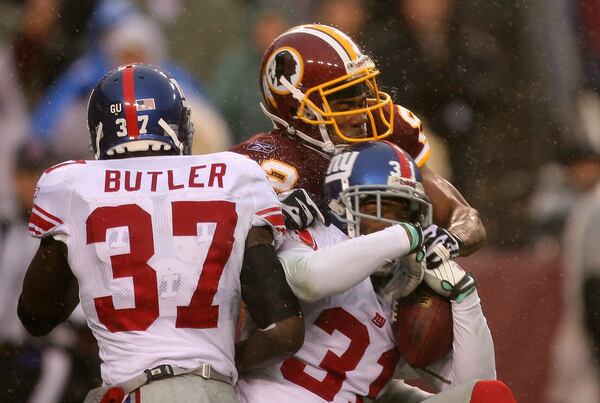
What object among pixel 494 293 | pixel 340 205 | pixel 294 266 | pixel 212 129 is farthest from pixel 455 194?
pixel 212 129

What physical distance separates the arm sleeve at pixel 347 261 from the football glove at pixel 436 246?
0.16m

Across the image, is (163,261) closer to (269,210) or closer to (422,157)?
(269,210)

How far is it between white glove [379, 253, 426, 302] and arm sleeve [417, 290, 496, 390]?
0.40 ft

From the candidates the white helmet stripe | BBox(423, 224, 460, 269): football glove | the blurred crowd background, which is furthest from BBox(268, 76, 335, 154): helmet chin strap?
the blurred crowd background

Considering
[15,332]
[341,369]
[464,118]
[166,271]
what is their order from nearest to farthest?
[166,271], [341,369], [15,332], [464,118]

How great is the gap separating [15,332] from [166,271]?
233 centimetres

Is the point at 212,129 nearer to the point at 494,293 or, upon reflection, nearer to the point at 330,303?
the point at 494,293

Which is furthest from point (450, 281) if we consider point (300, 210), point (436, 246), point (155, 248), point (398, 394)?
point (155, 248)

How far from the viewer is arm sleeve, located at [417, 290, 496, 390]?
3.67 m

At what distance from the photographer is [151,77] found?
149 inches

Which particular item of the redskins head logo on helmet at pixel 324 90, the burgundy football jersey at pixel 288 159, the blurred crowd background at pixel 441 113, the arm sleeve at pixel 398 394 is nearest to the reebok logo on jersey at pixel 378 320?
the arm sleeve at pixel 398 394

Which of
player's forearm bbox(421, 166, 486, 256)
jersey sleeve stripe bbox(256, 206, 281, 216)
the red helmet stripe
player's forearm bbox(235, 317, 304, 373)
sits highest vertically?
the red helmet stripe

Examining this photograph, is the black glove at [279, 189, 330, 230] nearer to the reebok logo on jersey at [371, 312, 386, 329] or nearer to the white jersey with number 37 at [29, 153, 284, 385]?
the white jersey with number 37 at [29, 153, 284, 385]

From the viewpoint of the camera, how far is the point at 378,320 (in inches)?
150
